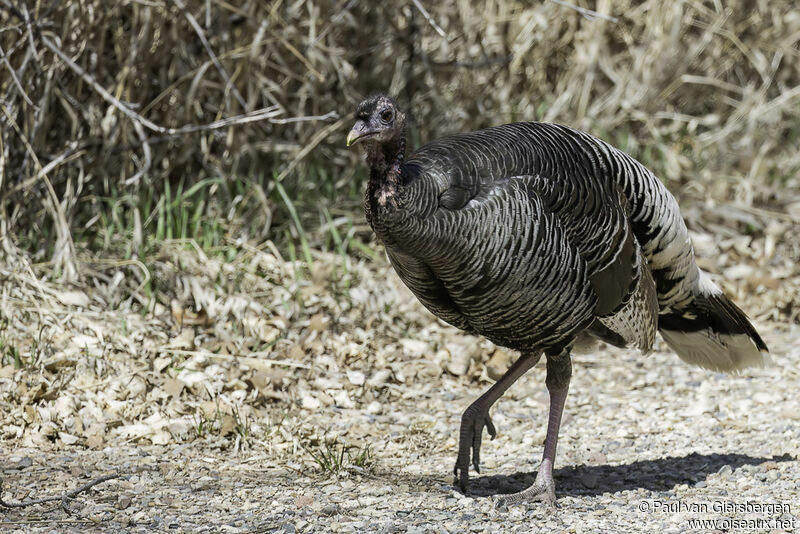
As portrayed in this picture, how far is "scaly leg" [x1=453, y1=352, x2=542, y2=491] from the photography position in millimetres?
4328

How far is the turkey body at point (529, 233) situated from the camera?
3.84 meters

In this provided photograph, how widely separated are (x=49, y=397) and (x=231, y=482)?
1.15m

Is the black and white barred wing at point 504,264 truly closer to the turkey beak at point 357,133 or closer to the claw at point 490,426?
the turkey beak at point 357,133

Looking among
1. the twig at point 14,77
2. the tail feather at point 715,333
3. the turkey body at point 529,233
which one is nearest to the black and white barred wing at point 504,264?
the turkey body at point 529,233

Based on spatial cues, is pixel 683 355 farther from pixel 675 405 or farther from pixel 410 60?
pixel 410 60

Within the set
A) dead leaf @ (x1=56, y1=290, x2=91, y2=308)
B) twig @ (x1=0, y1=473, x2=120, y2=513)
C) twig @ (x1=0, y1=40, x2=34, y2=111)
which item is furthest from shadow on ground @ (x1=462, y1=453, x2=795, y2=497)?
twig @ (x1=0, y1=40, x2=34, y2=111)

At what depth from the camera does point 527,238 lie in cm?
388

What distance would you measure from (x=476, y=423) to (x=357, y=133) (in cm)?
148

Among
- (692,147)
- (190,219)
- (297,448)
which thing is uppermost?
(692,147)

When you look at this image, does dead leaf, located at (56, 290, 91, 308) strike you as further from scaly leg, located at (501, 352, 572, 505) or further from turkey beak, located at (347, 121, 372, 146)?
scaly leg, located at (501, 352, 572, 505)

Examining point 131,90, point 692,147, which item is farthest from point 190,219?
point 692,147

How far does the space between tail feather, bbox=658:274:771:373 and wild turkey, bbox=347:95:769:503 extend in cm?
15

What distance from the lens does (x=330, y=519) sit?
12.5ft

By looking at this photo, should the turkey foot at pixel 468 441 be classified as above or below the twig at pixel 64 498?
above
